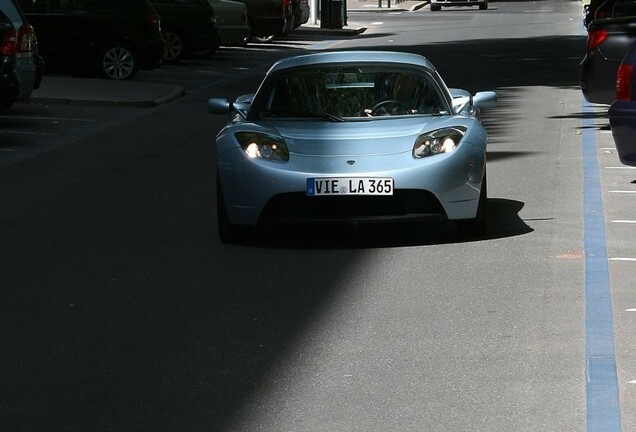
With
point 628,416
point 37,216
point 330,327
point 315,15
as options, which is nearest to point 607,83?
point 37,216

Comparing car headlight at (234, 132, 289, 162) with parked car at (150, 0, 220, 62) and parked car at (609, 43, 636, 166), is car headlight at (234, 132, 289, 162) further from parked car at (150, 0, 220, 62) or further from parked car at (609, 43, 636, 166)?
parked car at (150, 0, 220, 62)

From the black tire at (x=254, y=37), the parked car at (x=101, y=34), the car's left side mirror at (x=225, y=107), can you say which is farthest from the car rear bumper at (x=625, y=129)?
the black tire at (x=254, y=37)

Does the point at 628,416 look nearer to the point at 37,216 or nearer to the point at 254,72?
the point at 37,216

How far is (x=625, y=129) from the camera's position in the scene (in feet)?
41.0

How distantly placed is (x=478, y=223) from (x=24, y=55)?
31.8 ft

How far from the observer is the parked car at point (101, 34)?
88.2 feet

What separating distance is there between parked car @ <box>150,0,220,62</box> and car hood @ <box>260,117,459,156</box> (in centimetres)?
2079

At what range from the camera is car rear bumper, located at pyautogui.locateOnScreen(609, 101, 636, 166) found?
1241 centimetres

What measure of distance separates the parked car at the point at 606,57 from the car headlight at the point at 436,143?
7.43 m

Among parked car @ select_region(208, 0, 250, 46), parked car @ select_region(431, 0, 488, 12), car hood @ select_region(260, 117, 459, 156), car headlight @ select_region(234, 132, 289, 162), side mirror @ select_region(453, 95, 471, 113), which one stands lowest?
parked car @ select_region(431, 0, 488, 12)

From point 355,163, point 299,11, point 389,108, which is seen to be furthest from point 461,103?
point 299,11

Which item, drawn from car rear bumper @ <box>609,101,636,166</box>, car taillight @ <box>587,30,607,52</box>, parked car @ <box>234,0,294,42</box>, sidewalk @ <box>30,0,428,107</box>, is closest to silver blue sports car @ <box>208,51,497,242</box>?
car rear bumper @ <box>609,101,636,166</box>

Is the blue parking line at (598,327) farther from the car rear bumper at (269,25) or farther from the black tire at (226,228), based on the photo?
the car rear bumper at (269,25)

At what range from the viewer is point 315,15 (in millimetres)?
51594
